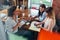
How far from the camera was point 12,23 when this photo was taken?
121 centimetres

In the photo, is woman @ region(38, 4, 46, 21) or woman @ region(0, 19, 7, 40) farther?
woman @ region(0, 19, 7, 40)

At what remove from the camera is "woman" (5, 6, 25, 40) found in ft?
3.87

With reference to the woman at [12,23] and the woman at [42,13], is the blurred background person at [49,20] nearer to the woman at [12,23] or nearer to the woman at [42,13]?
the woman at [42,13]

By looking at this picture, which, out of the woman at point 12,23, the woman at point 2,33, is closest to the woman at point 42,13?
the woman at point 12,23

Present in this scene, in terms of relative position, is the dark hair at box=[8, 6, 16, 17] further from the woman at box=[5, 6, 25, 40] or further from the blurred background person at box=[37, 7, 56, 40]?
the blurred background person at box=[37, 7, 56, 40]

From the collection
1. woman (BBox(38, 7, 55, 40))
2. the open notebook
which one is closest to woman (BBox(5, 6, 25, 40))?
the open notebook

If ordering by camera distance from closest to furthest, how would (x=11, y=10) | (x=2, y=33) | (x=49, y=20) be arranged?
(x=49, y=20) < (x=11, y=10) < (x=2, y=33)

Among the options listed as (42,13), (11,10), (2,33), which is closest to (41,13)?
(42,13)

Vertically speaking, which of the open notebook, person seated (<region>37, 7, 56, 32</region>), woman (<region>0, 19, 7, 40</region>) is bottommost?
woman (<region>0, 19, 7, 40</region>)

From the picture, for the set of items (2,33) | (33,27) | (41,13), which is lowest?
(2,33)

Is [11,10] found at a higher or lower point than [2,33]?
higher

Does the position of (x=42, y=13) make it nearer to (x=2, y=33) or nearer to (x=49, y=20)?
(x=49, y=20)

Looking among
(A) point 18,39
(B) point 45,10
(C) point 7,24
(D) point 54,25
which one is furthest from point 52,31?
(C) point 7,24

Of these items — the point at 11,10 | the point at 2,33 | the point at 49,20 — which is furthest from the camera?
the point at 2,33
